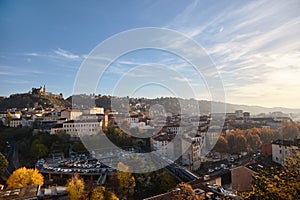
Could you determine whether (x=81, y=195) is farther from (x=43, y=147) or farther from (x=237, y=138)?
(x=237, y=138)

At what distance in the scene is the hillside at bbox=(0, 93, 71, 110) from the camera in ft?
77.4

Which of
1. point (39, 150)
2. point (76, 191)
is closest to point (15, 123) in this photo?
point (39, 150)

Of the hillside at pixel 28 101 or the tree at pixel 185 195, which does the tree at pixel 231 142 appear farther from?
the hillside at pixel 28 101

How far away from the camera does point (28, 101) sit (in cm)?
2398

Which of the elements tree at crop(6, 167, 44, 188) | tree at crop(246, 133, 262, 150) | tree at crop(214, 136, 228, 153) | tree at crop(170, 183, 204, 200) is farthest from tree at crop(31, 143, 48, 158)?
tree at crop(246, 133, 262, 150)

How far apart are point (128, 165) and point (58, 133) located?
5.84 m

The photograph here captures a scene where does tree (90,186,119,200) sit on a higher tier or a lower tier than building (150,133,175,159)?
lower

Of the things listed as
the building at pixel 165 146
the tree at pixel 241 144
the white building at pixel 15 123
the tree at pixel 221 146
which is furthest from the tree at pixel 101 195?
the white building at pixel 15 123

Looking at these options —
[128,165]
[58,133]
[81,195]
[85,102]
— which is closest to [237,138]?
A: [128,165]

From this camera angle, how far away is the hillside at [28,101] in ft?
77.4

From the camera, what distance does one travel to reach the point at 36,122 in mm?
Answer: 14039

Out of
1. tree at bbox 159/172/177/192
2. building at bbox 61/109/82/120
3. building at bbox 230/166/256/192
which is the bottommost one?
tree at bbox 159/172/177/192

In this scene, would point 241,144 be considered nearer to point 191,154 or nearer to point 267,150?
point 267,150

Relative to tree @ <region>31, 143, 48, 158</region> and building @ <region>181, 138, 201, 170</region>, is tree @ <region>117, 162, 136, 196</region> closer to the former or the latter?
building @ <region>181, 138, 201, 170</region>
